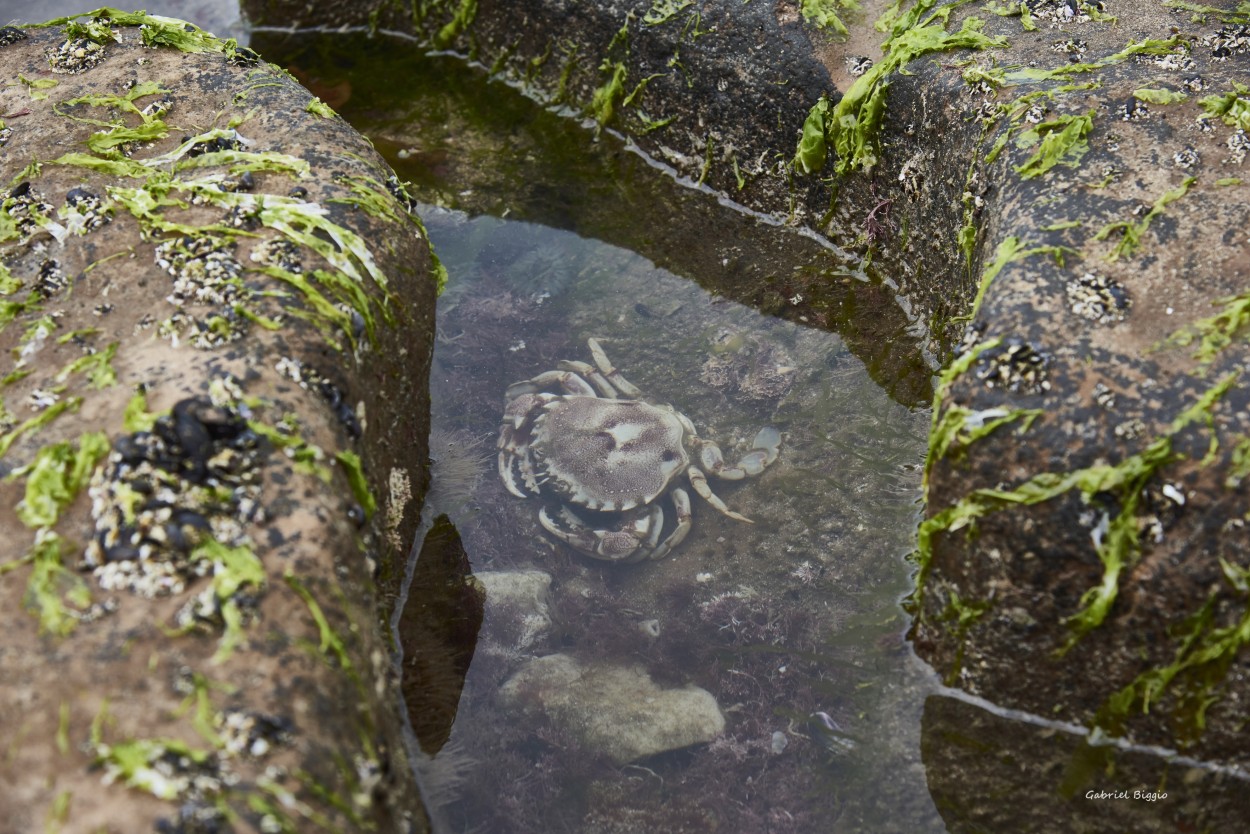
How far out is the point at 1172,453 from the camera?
2832 mm

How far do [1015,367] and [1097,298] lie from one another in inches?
15.9

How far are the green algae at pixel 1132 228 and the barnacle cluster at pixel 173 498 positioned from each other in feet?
9.55

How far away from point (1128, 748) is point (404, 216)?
135 inches

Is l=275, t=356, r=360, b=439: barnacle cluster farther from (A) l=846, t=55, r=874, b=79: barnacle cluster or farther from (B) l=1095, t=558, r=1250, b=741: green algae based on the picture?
(A) l=846, t=55, r=874, b=79: barnacle cluster

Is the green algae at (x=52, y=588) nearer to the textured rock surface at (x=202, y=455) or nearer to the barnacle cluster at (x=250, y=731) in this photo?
the textured rock surface at (x=202, y=455)

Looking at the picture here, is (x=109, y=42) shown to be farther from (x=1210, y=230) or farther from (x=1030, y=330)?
(x=1210, y=230)

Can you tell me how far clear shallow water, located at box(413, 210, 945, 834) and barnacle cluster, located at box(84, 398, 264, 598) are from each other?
1265mm

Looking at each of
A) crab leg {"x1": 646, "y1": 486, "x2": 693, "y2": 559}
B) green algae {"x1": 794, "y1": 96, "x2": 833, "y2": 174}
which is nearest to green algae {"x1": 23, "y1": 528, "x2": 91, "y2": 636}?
crab leg {"x1": 646, "y1": 486, "x2": 693, "y2": 559}

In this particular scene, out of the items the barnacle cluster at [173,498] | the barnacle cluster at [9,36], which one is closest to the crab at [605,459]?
the barnacle cluster at [173,498]

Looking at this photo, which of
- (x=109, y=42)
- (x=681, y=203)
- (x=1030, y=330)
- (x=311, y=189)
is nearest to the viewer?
(x=1030, y=330)

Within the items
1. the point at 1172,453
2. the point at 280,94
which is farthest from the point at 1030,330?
the point at 280,94

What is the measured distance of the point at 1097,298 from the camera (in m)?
3.16

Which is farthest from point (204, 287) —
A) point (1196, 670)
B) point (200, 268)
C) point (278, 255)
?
point (1196, 670)

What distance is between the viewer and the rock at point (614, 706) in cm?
355
